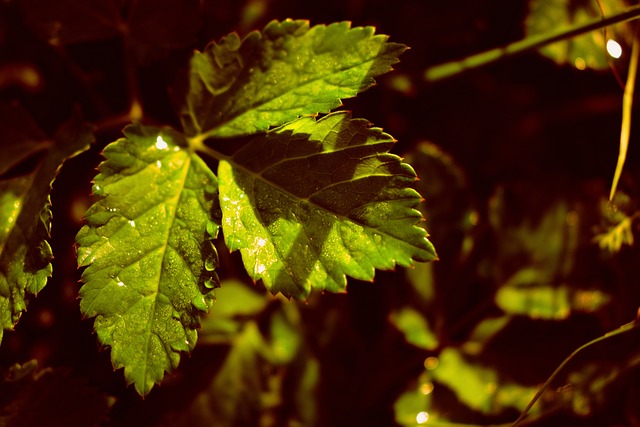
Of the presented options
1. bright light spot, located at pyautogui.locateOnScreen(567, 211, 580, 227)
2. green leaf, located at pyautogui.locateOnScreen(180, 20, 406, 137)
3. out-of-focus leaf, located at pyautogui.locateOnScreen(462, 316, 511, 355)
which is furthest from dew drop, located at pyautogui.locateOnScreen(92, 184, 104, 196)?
bright light spot, located at pyautogui.locateOnScreen(567, 211, 580, 227)

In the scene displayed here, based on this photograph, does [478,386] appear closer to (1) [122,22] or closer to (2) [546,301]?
(2) [546,301]

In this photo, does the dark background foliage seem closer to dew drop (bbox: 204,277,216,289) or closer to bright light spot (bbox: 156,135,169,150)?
Result: bright light spot (bbox: 156,135,169,150)

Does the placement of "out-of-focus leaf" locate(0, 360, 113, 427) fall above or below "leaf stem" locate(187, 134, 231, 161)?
below

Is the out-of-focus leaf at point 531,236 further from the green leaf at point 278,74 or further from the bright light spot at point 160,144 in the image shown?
the bright light spot at point 160,144

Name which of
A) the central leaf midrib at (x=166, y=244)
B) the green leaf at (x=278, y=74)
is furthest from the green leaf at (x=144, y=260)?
the green leaf at (x=278, y=74)

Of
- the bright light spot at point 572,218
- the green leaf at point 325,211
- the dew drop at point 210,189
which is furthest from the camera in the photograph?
the bright light spot at point 572,218
